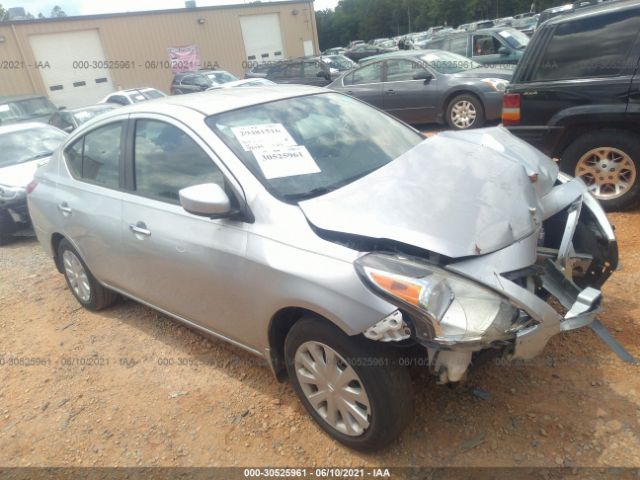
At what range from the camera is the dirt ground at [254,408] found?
2340 mm

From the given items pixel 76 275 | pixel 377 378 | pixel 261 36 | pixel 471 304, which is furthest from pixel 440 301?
pixel 261 36

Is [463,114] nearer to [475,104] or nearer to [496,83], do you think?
[475,104]

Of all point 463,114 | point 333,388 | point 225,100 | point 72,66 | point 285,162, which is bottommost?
point 463,114

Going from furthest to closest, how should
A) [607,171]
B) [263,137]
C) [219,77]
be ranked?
[219,77] → [607,171] → [263,137]

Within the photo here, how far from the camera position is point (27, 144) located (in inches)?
304

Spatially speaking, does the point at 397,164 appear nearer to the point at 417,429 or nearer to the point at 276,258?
the point at 276,258

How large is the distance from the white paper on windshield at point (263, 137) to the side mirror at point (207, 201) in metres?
0.36

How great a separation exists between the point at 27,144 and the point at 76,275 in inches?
186

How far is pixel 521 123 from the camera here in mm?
4789

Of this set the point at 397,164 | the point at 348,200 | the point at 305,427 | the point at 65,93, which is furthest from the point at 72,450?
the point at 65,93

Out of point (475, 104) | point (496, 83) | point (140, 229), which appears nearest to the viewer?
point (140, 229)

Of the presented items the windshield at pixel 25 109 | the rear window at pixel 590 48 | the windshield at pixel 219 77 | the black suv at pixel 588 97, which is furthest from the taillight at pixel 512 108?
the windshield at pixel 219 77

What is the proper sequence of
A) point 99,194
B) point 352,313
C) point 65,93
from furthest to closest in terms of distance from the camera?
point 65,93 → point 99,194 → point 352,313

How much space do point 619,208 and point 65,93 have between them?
74.0 feet
